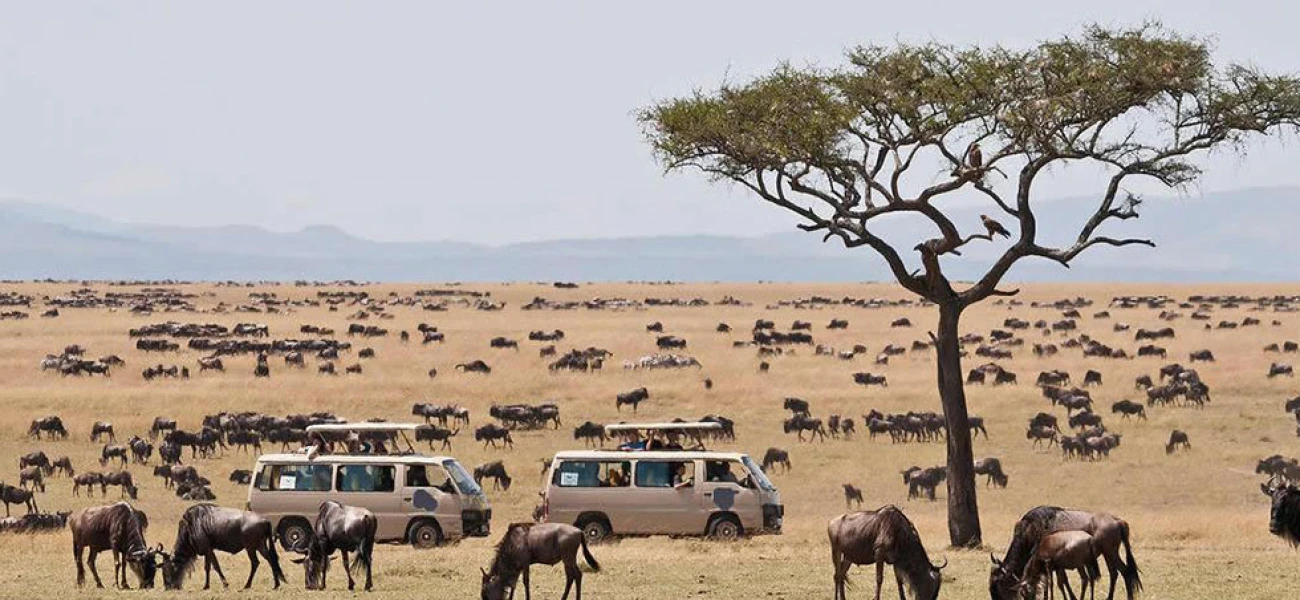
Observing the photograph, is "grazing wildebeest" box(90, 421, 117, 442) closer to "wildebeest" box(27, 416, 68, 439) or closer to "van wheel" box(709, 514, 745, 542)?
"wildebeest" box(27, 416, 68, 439)

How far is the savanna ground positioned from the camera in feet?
85.0

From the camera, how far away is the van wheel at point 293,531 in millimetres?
32062

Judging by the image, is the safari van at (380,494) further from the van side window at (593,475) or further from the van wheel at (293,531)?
the van side window at (593,475)

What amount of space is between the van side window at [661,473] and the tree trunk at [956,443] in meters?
4.64

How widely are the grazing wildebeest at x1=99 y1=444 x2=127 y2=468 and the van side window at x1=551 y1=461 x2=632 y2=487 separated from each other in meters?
18.6

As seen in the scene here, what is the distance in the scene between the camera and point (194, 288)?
173m

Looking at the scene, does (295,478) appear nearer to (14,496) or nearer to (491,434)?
(14,496)

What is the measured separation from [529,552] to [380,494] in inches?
379

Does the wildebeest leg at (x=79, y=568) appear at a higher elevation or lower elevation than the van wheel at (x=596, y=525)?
higher

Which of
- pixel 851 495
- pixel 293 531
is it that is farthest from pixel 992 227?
pixel 293 531

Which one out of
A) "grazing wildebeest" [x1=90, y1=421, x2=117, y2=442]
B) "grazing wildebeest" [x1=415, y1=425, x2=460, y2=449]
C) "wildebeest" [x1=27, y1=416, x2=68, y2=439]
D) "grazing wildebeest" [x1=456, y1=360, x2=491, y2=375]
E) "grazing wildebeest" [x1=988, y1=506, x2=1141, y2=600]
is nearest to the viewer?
"grazing wildebeest" [x1=988, y1=506, x2=1141, y2=600]

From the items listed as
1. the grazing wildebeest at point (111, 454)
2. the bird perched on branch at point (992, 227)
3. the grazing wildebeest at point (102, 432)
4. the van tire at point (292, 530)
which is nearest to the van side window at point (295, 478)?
the van tire at point (292, 530)

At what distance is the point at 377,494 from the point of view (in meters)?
32.1

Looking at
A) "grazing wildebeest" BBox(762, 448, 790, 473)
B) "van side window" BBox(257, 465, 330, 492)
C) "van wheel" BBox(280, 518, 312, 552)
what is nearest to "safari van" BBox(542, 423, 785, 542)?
"van side window" BBox(257, 465, 330, 492)
